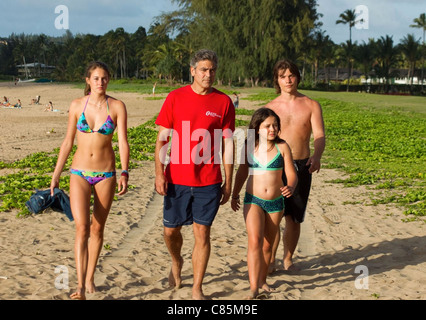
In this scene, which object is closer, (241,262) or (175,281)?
(175,281)

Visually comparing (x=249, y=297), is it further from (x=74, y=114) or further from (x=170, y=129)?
(x=74, y=114)

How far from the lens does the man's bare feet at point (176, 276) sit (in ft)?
18.0

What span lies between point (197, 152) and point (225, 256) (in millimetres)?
2317

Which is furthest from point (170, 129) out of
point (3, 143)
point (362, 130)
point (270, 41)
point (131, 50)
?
point (131, 50)

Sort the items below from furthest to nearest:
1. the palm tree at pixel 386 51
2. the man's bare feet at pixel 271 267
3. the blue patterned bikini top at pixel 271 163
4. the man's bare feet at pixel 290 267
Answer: the palm tree at pixel 386 51, the man's bare feet at pixel 290 267, the man's bare feet at pixel 271 267, the blue patterned bikini top at pixel 271 163

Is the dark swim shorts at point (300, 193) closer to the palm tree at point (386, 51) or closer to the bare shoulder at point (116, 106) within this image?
the bare shoulder at point (116, 106)

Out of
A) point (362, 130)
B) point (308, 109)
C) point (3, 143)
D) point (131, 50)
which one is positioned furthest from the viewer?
point (131, 50)

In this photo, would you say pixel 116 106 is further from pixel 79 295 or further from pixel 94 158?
pixel 79 295

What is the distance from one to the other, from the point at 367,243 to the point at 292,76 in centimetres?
295

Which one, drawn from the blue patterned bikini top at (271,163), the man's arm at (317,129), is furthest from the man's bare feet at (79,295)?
the man's arm at (317,129)

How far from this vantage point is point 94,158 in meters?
5.05

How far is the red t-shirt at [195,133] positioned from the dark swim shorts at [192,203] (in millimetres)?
65

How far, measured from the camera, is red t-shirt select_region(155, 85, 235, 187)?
4.94 meters

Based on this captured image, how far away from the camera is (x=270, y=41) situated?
188 feet
